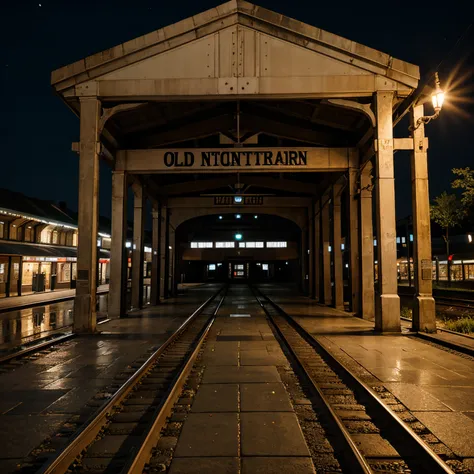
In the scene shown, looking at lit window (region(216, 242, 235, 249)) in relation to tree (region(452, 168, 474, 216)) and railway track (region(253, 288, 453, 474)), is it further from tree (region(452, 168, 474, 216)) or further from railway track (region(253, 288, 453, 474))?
railway track (region(253, 288, 453, 474))

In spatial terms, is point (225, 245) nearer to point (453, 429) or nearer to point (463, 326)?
point (463, 326)

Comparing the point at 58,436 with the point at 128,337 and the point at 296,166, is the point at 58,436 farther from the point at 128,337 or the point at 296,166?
the point at 296,166

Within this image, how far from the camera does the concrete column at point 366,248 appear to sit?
15.5 m

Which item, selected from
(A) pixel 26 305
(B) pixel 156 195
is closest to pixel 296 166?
(B) pixel 156 195

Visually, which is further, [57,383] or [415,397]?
[57,383]

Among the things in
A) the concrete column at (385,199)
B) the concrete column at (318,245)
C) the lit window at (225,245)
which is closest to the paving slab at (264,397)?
the concrete column at (385,199)

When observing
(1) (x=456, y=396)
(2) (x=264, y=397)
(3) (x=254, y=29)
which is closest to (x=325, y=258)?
(3) (x=254, y=29)

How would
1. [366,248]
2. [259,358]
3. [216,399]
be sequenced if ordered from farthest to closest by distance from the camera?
[366,248] < [259,358] < [216,399]

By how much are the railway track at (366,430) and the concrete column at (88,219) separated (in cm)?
700

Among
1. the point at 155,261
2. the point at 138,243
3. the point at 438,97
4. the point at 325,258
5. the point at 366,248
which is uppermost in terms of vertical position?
the point at 438,97

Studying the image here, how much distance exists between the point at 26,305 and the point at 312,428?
19.2m

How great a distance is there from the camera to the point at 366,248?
50.8 feet

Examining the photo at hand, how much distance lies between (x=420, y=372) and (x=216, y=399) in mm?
3807

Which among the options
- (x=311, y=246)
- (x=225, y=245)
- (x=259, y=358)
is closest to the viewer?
(x=259, y=358)
